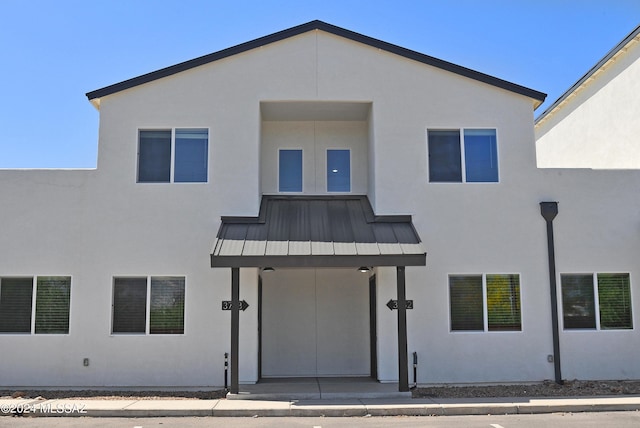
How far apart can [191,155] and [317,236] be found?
3.89 meters

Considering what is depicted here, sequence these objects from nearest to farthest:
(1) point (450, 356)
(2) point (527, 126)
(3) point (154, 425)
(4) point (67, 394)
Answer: (3) point (154, 425) < (4) point (67, 394) < (1) point (450, 356) < (2) point (527, 126)

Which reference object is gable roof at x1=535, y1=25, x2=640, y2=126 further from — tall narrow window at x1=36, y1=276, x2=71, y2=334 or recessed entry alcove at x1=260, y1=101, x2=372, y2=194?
tall narrow window at x1=36, y1=276, x2=71, y2=334

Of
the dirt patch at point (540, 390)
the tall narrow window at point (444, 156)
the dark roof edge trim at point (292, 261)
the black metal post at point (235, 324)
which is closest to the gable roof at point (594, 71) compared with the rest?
the tall narrow window at point (444, 156)

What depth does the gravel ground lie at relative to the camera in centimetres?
1347

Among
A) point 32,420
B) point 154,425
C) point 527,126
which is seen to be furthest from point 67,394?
point 527,126

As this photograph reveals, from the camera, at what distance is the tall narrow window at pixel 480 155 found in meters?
15.6

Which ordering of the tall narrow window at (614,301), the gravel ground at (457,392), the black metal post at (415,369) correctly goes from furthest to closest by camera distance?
the tall narrow window at (614,301) < the black metal post at (415,369) < the gravel ground at (457,392)

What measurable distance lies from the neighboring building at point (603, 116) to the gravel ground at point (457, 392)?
7.19 metres

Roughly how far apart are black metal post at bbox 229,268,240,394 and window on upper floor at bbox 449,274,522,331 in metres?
5.18

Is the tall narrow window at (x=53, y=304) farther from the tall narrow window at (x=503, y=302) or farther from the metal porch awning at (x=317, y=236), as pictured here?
the tall narrow window at (x=503, y=302)

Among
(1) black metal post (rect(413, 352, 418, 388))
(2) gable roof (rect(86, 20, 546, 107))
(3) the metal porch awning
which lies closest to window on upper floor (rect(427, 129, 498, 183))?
(2) gable roof (rect(86, 20, 546, 107))

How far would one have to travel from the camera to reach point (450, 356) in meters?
14.7

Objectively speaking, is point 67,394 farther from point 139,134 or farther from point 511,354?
point 511,354

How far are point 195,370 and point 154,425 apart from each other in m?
3.32
